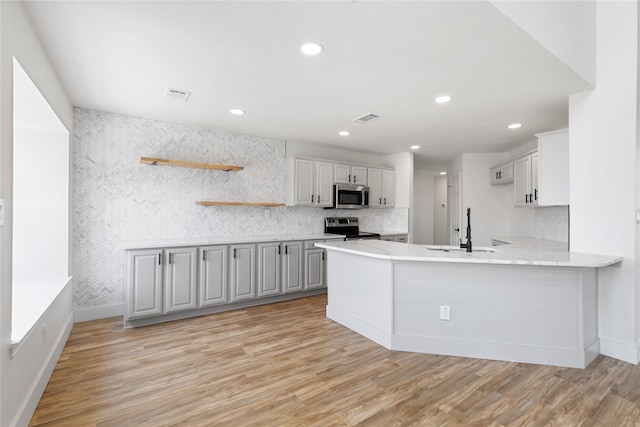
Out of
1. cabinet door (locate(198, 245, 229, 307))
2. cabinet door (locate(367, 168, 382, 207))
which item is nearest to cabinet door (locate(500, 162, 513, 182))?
cabinet door (locate(367, 168, 382, 207))

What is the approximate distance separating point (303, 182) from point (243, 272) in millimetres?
1686

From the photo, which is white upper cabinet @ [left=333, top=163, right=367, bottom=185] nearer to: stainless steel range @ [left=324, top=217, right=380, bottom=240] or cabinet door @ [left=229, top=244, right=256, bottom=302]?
stainless steel range @ [left=324, top=217, right=380, bottom=240]

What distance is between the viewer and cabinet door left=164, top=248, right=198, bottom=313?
11.9ft

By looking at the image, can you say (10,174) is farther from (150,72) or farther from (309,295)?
(309,295)

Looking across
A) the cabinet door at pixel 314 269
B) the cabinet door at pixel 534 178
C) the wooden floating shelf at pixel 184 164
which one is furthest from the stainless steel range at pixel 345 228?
the cabinet door at pixel 534 178

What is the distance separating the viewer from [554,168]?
3.68m

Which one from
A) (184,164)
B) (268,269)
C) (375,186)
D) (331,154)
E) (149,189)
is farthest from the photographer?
(375,186)

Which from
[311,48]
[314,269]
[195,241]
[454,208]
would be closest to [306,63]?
[311,48]

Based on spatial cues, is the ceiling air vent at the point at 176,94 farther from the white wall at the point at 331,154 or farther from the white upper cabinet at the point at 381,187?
the white upper cabinet at the point at 381,187

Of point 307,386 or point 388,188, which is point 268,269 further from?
point 388,188

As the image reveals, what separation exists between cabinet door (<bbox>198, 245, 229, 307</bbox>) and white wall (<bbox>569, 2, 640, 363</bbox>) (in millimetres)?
3775

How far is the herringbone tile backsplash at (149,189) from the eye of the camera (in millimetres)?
3664

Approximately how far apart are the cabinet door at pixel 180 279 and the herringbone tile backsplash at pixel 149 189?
0.62 m

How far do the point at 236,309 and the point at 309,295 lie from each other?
1138 mm
